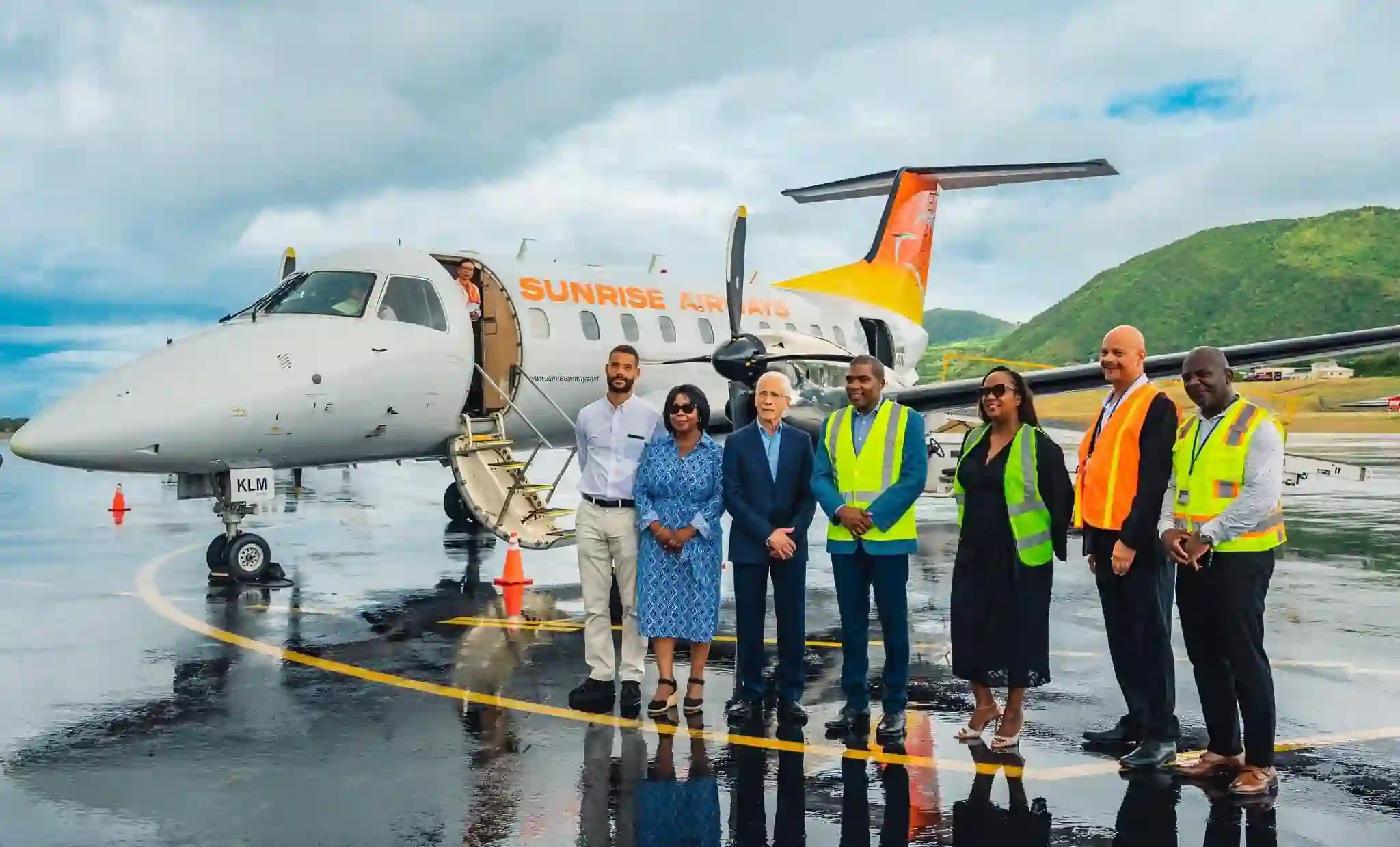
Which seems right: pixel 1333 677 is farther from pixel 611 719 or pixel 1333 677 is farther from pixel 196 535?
pixel 196 535

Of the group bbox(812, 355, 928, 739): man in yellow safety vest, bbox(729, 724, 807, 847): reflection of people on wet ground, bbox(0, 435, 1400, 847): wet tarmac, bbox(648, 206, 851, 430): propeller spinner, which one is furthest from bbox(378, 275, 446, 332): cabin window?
bbox(729, 724, 807, 847): reflection of people on wet ground

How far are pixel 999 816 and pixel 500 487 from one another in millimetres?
8287

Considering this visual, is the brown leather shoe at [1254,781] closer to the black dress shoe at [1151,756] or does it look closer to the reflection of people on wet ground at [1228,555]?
the reflection of people on wet ground at [1228,555]

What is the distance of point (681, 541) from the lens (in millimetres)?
6297

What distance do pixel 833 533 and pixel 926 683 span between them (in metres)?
1.70

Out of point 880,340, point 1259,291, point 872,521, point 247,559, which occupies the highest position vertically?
point 1259,291

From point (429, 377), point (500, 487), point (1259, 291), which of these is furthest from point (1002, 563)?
point (1259, 291)

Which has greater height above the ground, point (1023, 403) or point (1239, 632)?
point (1023, 403)

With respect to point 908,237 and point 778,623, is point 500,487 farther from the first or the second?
point 908,237

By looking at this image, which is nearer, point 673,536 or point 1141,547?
point 1141,547

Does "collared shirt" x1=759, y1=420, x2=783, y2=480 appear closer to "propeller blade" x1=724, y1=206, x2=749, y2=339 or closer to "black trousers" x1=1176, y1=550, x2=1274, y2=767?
"black trousers" x1=1176, y1=550, x2=1274, y2=767

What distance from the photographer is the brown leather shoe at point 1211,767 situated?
5203 mm

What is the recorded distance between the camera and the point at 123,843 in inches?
168

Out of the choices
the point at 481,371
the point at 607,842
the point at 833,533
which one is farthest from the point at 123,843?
the point at 481,371
